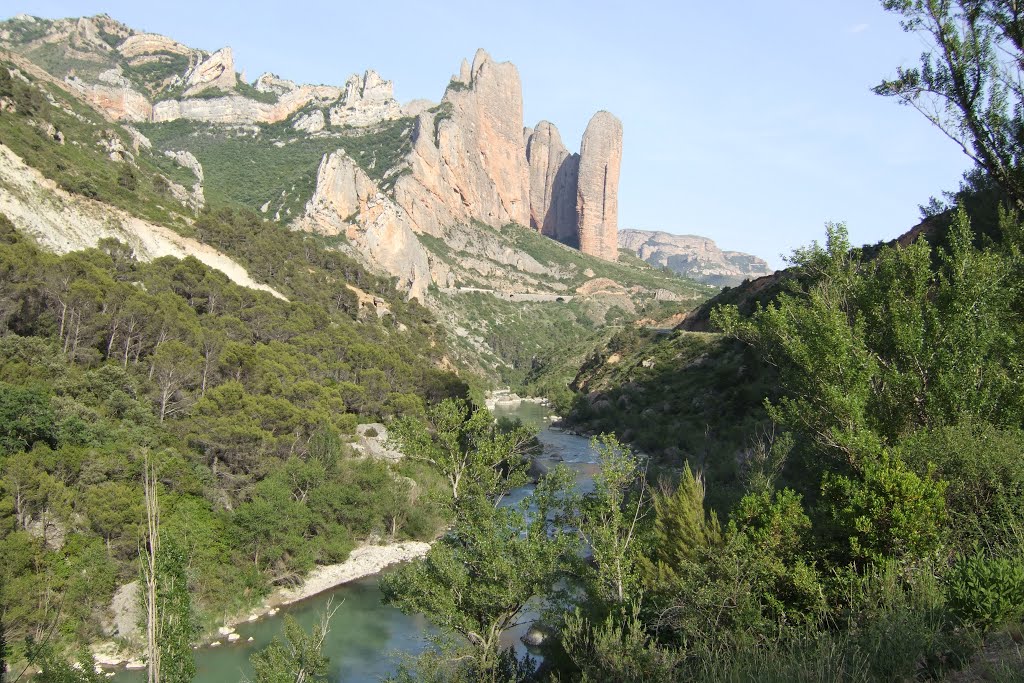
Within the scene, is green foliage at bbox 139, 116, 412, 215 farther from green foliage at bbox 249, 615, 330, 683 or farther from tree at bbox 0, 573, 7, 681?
green foliage at bbox 249, 615, 330, 683

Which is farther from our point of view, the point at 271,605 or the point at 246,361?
the point at 246,361

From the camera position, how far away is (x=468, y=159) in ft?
554

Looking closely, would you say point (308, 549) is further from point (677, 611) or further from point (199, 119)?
point (199, 119)

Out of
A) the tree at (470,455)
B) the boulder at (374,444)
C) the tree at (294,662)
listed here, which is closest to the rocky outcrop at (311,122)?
the boulder at (374,444)

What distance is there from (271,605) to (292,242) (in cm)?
4550

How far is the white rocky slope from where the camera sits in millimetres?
36469

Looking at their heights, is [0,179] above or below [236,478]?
above

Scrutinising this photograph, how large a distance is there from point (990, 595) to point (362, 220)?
305 feet

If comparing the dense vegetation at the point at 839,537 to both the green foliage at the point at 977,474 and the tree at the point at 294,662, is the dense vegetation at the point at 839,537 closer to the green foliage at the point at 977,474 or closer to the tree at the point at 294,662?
the green foliage at the point at 977,474

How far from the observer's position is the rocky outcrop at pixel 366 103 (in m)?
153

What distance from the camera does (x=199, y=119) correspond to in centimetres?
13400

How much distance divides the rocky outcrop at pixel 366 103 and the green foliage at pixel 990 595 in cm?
15865

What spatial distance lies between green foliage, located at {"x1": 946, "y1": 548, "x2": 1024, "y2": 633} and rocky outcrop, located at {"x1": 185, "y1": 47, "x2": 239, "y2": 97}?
6317 inches

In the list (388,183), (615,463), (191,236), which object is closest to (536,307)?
(388,183)
